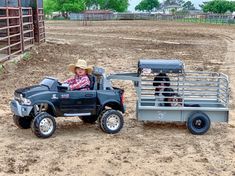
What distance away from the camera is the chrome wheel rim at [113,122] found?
727 centimetres

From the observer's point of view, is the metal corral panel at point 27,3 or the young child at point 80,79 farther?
the metal corral panel at point 27,3

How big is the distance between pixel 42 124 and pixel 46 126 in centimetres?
8

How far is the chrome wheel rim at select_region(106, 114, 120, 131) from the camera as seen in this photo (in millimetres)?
7270

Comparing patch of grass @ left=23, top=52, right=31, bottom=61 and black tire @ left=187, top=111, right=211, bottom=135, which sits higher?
patch of grass @ left=23, top=52, right=31, bottom=61

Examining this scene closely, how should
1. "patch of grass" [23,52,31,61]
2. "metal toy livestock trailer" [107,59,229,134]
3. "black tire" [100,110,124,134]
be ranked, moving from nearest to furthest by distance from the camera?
"black tire" [100,110,124,134], "metal toy livestock trailer" [107,59,229,134], "patch of grass" [23,52,31,61]

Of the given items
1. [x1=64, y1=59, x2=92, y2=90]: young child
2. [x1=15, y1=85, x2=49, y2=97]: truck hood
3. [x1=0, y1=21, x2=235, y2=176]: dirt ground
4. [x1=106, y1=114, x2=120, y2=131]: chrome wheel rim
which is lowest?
[x1=0, y1=21, x2=235, y2=176]: dirt ground

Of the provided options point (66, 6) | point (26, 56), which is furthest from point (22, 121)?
point (66, 6)

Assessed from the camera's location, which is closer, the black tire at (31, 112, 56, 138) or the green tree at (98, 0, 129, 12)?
the black tire at (31, 112, 56, 138)

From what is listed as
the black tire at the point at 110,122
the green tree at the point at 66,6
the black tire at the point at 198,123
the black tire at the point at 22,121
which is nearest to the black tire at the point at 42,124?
the black tire at the point at 22,121

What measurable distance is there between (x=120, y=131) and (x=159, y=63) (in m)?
1.19

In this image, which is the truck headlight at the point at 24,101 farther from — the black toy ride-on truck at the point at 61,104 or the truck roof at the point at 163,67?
the truck roof at the point at 163,67

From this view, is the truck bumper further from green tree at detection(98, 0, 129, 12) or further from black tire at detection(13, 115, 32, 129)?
green tree at detection(98, 0, 129, 12)

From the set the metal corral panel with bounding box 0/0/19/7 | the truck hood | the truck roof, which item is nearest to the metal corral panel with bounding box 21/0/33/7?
the metal corral panel with bounding box 0/0/19/7

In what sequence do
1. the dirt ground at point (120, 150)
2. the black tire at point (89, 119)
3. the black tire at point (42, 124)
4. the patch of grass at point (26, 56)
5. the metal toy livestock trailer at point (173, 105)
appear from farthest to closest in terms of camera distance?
1. the patch of grass at point (26, 56)
2. the black tire at point (89, 119)
3. the metal toy livestock trailer at point (173, 105)
4. the black tire at point (42, 124)
5. the dirt ground at point (120, 150)
